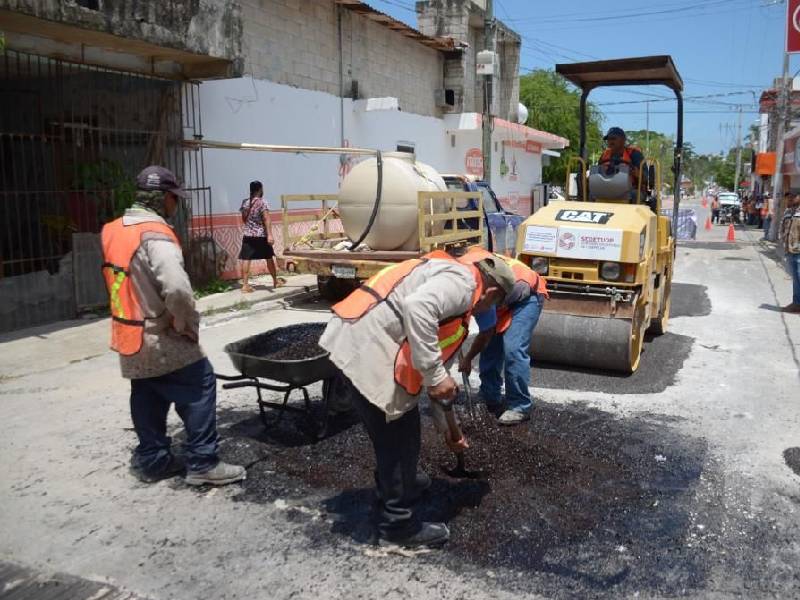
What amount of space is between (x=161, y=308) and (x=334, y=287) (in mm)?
6849

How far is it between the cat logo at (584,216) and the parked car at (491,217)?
14.2ft

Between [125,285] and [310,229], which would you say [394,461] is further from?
[310,229]

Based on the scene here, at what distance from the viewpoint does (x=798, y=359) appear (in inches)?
287

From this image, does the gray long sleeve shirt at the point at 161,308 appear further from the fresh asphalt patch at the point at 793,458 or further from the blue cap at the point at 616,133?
the blue cap at the point at 616,133

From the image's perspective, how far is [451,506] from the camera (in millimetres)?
3965

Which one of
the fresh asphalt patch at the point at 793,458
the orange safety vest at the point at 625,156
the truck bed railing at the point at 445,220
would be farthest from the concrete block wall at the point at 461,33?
the fresh asphalt patch at the point at 793,458

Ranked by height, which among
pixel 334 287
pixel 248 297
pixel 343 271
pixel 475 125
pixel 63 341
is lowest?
pixel 63 341

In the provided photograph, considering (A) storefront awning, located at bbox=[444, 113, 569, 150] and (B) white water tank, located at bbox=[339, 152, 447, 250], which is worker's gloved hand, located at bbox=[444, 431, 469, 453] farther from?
(A) storefront awning, located at bbox=[444, 113, 569, 150]

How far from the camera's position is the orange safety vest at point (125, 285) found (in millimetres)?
3986

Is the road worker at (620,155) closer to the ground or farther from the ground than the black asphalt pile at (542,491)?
farther from the ground

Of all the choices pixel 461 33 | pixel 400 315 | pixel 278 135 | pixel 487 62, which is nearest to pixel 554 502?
pixel 400 315

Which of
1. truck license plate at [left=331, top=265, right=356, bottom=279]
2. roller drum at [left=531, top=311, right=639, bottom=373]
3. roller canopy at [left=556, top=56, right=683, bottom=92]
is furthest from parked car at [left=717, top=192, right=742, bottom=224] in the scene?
roller drum at [left=531, top=311, right=639, bottom=373]

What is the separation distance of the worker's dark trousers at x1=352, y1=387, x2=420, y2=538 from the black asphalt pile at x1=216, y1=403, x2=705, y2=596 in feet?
0.75

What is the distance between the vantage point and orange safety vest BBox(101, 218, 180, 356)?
13.1ft
